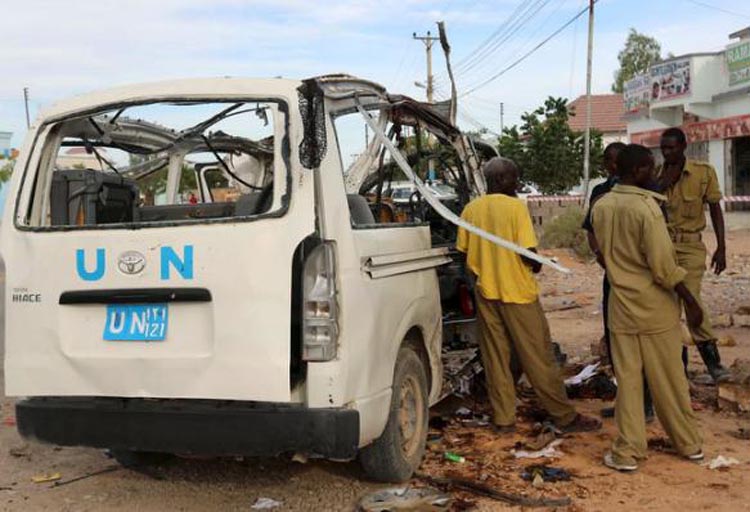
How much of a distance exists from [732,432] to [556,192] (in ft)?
77.5

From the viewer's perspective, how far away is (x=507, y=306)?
5.27m

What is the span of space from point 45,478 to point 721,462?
3.87 m

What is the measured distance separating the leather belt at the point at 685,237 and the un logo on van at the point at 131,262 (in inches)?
152

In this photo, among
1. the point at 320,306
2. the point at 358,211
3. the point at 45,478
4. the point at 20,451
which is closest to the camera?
the point at 320,306

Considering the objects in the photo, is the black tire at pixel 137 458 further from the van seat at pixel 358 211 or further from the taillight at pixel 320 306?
the van seat at pixel 358 211

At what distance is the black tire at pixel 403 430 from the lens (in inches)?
165

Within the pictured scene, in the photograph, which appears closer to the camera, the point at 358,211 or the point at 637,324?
the point at 358,211

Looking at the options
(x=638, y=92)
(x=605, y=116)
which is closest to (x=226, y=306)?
(x=638, y=92)

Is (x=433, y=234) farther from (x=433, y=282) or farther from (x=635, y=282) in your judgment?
(x=635, y=282)

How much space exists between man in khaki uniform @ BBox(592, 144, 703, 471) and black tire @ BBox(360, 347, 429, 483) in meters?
1.10

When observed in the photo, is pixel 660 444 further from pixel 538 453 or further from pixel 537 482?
pixel 537 482

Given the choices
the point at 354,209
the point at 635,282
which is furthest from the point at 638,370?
the point at 354,209

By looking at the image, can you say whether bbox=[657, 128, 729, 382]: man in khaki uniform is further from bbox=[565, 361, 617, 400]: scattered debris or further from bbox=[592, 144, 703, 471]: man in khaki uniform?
bbox=[592, 144, 703, 471]: man in khaki uniform

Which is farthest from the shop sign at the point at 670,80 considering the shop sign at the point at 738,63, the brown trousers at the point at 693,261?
the brown trousers at the point at 693,261
